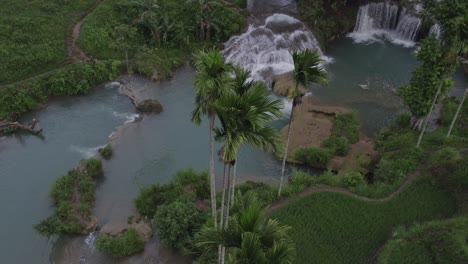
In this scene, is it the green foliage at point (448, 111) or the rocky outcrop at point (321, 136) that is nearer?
the rocky outcrop at point (321, 136)

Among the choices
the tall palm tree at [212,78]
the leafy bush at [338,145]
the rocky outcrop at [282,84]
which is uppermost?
the tall palm tree at [212,78]

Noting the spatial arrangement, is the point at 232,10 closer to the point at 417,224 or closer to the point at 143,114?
the point at 143,114

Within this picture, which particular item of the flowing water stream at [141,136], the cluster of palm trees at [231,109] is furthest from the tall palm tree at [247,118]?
the flowing water stream at [141,136]

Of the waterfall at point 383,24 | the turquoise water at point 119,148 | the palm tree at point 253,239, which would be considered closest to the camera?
the palm tree at point 253,239

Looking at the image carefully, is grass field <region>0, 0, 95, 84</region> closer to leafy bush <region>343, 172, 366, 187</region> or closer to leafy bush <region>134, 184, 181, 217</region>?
leafy bush <region>134, 184, 181, 217</region>

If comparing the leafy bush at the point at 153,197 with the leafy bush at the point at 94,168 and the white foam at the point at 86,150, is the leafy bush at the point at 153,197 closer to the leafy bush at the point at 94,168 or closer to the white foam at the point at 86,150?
the leafy bush at the point at 94,168

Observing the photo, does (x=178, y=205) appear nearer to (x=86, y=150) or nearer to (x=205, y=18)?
(x=86, y=150)
